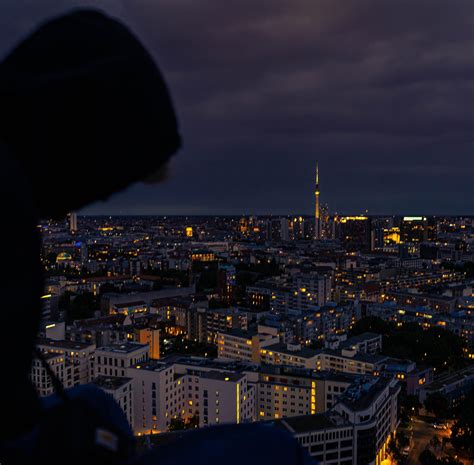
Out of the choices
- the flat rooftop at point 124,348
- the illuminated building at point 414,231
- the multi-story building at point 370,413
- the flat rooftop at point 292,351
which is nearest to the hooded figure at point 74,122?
the multi-story building at point 370,413

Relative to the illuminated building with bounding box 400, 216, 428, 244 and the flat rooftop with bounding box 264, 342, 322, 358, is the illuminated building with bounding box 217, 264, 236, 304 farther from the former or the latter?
the illuminated building with bounding box 400, 216, 428, 244

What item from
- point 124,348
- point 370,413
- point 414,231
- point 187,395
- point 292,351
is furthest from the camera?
point 414,231

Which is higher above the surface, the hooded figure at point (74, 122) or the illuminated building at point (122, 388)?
the hooded figure at point (74, 122)

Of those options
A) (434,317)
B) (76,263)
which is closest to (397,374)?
(434,317)

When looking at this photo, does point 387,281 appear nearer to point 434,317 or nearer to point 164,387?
point 434,317

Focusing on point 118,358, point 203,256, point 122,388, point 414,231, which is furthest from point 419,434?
point 414,231

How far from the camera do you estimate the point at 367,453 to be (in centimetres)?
471

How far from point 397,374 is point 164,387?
2755mm

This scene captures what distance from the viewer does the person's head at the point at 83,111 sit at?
250mm

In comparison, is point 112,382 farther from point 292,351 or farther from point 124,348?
point 292,351

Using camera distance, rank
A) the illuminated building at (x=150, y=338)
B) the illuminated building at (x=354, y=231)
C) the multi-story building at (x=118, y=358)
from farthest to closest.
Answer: the illuminated building at (x=354, y=231), the illuminated building at (x=150, y=338), the multi-story building at (x=118, y=358)

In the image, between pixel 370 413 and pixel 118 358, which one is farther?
pixel 118 358

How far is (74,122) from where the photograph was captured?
0.25 m

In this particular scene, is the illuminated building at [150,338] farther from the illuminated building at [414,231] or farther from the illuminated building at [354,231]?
the illuminated building at [414,231]
